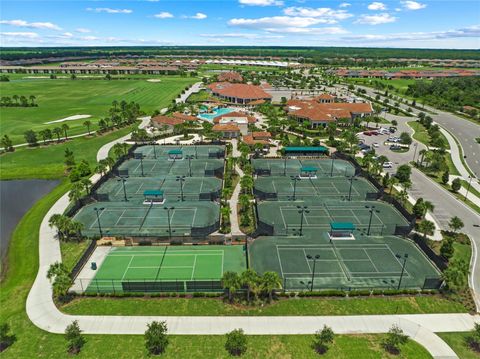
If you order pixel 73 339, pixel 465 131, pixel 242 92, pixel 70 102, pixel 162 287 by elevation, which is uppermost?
pixel 242 92

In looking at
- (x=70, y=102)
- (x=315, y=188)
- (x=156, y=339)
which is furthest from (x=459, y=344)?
(x=70, y=102)

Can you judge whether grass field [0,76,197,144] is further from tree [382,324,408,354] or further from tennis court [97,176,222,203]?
tree [382,324,408,354]

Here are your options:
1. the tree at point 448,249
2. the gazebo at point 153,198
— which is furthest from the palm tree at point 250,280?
the gazebo at point 153,198

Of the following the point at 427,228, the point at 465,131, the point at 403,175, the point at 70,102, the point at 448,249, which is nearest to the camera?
the point at 448,249

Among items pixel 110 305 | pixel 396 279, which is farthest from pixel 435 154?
pixel 110 305

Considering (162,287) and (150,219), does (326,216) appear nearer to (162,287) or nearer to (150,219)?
(150,219)

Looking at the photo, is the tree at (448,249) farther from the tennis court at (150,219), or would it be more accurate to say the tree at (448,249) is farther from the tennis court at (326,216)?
the tennis court at (150,219)

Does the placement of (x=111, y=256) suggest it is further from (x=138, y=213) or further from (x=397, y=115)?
Result: (x=397, y=115)

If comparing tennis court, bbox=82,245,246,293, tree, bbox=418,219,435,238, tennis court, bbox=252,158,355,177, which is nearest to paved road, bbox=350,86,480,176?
tennis court, bbox=252,158,355,177
